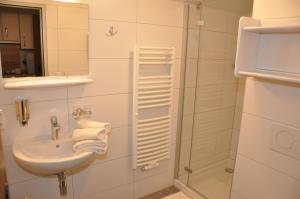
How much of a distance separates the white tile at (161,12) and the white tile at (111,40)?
0.15m

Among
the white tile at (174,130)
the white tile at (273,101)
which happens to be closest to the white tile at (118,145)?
the white tile at (174,130)

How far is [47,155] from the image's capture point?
162 centimetres

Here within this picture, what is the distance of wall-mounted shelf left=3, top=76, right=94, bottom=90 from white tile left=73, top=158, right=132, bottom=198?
2.55 ft

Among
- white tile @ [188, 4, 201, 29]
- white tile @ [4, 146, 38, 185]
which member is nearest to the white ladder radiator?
white tile @ [188, 4, 201, 29]

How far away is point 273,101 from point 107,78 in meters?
1.26

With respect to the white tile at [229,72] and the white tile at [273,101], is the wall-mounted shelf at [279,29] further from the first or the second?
the white tile at [229,72]

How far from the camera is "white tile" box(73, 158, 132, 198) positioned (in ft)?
6.46

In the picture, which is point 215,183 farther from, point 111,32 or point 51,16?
point 51,16

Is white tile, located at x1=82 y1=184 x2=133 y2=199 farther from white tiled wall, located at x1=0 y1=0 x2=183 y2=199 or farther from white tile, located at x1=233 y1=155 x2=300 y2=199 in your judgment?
white tile, located at x1=233 y1=155 x2=300 y2=199

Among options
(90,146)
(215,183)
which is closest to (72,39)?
(90,146)

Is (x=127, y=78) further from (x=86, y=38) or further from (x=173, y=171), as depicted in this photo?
(x=173, y=171)

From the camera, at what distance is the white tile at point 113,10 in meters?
1.74

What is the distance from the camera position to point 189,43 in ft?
7.60

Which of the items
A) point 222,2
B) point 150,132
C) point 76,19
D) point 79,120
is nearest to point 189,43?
point 222,2
